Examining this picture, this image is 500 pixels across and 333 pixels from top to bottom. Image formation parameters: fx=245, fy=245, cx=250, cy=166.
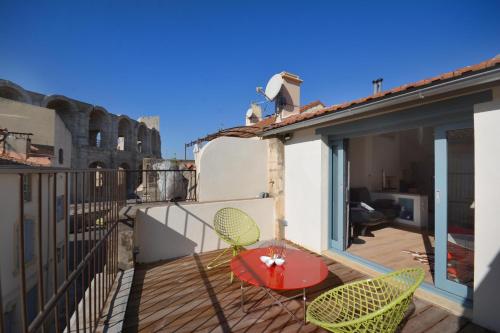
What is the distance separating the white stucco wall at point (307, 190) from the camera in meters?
4.47

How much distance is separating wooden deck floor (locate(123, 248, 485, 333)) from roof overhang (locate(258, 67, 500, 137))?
2.41 m

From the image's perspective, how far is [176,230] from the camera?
461 centimetres

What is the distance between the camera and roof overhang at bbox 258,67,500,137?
2280 mm

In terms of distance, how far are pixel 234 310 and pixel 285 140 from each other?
11.7ft

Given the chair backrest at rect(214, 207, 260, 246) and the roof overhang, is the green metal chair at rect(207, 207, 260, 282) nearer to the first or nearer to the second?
the chair backrest at rect(214, 207, 260, 246)

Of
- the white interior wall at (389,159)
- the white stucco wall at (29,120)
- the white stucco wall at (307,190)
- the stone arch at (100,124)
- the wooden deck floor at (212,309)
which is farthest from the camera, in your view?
the stone arch at (100,124)

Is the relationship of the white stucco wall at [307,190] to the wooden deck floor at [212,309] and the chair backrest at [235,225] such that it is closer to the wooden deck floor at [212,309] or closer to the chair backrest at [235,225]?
the wooden deck floor at [212,309]

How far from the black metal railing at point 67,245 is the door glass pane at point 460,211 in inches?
149

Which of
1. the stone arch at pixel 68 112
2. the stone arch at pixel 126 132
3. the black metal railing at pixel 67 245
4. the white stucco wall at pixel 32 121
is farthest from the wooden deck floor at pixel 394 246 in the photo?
the stone arch at pixel 126 132

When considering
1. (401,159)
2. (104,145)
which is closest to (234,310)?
(401,159)

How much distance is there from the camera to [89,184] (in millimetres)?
2299

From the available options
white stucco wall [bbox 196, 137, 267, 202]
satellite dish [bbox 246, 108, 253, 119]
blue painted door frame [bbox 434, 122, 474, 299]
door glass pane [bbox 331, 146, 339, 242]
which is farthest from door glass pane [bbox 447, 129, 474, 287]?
satellite dish [bbox 246, 108, 253, 119]

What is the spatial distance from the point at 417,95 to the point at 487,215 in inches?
56.5

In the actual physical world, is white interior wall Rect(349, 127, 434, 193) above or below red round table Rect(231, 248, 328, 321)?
above
